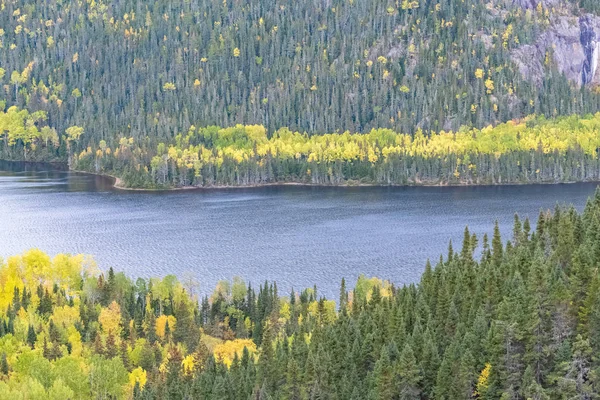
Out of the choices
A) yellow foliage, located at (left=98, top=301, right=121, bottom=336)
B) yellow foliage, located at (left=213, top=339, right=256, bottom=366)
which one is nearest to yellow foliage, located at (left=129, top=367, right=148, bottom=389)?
yellow foliage, located at (left=213, top=339, right=256, bottom=366)

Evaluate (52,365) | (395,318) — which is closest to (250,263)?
(52,365)

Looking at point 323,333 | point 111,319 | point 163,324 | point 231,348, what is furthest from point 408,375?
point 111,319

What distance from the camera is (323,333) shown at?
372 feet

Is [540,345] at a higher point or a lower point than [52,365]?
higher

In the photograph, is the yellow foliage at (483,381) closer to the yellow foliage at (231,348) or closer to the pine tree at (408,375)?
the pine tree at (408,375)

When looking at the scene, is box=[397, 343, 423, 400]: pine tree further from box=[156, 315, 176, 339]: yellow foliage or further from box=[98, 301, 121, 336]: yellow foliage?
box=[98, 301, 121, 336]: yellow foliage

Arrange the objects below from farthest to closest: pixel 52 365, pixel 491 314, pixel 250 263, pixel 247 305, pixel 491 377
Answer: pixel 250 263, pixel 247 305, pixel 52 365, pixel 491 314, pixel 491 377

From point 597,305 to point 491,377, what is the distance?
1146 centimetres

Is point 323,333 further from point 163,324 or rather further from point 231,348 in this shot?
point 163,324

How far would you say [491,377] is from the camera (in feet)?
279

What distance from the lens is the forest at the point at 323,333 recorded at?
86750mm

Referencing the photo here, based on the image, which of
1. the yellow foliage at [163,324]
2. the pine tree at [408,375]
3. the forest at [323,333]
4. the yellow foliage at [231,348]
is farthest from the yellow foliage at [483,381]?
the yellow foliage at [163,324]

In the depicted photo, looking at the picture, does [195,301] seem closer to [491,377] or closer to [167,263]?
[167,263]

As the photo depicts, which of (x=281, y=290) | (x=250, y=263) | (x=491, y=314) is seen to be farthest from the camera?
(x=250, y=263)
